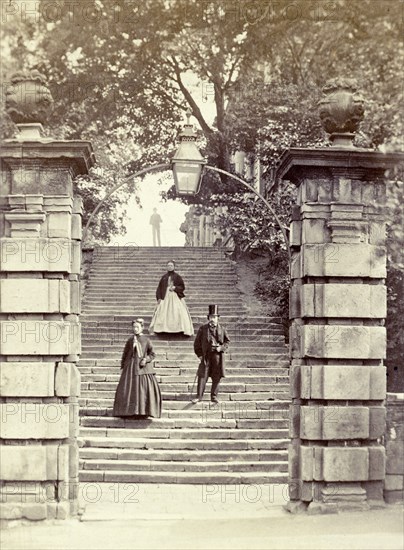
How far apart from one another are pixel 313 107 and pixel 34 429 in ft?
47.2

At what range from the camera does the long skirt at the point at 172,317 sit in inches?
741

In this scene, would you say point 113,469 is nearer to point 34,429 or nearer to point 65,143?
point 34,429

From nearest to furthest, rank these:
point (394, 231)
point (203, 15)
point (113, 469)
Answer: point (394, 231), point (113, 469), point (203, 15)

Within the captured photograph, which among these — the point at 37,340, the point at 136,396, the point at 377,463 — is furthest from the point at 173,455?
the point at 37,340

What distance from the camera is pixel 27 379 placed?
9.27 metres

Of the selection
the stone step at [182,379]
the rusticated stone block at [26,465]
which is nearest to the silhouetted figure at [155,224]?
the stone step at [182,379]

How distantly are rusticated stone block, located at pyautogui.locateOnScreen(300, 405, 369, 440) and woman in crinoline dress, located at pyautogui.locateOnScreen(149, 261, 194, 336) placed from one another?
9380 millimetres

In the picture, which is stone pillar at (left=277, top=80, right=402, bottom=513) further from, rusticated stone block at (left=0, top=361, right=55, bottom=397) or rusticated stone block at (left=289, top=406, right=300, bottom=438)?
rusticated stone block at (left=0, top=361, right=55, bottom=397)

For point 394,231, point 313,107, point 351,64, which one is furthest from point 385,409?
point 313,107

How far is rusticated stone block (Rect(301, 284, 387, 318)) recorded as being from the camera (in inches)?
376

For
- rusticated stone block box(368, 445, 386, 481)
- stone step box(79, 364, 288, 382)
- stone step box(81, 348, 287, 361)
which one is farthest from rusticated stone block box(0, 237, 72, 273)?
stone step box(81, 348, 287, 361)

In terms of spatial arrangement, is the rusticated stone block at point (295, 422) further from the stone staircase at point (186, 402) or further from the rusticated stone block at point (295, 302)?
the stone staircase at point (186, 402)

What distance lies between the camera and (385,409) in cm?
970

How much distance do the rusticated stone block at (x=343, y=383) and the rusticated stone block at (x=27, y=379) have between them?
271 centimetres
